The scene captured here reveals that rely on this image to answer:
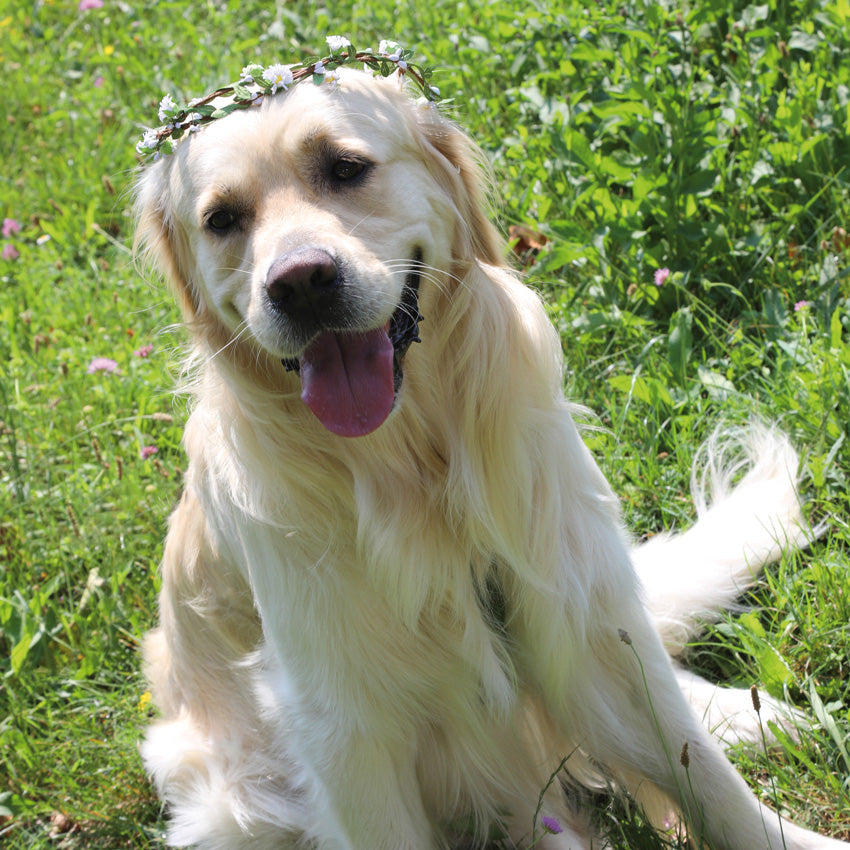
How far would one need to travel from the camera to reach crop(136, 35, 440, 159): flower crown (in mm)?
2244

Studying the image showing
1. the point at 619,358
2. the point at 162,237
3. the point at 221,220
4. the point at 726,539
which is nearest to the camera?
the point at 221,220

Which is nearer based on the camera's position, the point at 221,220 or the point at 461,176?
the point at 221,220

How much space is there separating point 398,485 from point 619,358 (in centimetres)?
165

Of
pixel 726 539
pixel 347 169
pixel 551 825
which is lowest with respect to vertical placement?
pixel 551 825

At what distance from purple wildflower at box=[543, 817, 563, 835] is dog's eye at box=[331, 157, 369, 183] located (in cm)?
158

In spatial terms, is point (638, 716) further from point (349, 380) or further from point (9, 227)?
point (9, 227)

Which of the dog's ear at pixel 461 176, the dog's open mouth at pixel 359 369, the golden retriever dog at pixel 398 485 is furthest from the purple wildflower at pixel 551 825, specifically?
the dog's ear at pixel 461 176

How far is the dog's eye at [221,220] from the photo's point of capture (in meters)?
2.24

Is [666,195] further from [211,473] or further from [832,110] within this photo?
[211,473]

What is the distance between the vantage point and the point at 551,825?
2.43 metres

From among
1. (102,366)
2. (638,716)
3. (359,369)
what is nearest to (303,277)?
(359,369)

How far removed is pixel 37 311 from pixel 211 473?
2.88 meters

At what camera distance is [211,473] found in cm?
242

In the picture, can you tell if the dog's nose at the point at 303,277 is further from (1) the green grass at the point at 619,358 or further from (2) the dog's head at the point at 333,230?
(1) the green grass at the point at 619,358
